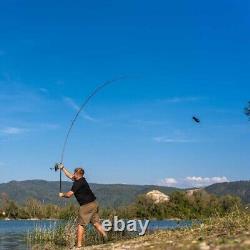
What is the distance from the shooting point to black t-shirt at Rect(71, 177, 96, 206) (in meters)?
18.7

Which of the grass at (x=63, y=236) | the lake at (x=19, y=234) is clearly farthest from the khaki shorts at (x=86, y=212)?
the grass at (x=63, y=236)

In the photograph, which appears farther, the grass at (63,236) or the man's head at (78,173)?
the grass at (63,236)

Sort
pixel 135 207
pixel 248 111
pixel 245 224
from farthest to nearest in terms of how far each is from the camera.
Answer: pixel 135 207
pixel 248 111
pixel 245 224

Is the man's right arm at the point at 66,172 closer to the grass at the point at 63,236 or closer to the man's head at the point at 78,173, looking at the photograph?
the man's head at the point at 78,173

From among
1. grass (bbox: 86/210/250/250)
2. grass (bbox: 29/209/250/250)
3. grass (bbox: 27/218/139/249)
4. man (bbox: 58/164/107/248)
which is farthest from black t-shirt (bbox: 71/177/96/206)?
grass (bbox: 27/218/139/249)

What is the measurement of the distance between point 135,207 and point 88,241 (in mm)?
104310

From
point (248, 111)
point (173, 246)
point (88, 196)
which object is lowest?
point (173, 246)

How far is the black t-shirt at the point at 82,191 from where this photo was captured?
18656 millimetres

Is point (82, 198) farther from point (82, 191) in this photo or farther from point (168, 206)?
point (168, 206)

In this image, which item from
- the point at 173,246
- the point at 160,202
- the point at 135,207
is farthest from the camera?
the point at 160,202

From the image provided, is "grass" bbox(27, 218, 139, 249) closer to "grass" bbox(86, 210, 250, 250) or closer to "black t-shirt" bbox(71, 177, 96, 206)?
"black t-shirt" bbox(71, 177, 96, 206)

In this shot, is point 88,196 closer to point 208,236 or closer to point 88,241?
point 208,236

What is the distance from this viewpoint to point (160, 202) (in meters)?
143

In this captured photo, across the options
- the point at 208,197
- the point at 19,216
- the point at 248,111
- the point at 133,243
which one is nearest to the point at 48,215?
the point at 19,216
